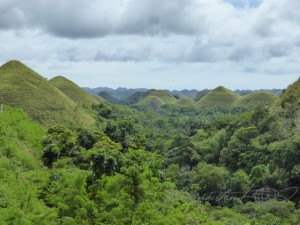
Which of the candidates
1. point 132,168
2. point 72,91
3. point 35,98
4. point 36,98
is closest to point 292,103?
point 36,98

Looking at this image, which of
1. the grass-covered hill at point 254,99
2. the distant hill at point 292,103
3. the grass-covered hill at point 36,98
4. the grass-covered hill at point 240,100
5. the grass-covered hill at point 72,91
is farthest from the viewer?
the grass-covered hill at point 240,100

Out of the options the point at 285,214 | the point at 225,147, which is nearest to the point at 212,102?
the point at 225,147

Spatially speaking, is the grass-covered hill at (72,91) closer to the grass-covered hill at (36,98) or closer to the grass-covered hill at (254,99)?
the grass-covered hill at (36,98)

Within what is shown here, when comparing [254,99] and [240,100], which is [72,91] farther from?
[254,99]

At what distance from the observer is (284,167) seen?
Result: 5256cm

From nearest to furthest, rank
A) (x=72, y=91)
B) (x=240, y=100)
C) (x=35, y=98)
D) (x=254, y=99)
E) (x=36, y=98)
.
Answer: (x=35, y=98), (x=36, y=98), (x=72, y=91), (x=254, y=99), (x=240, y=100)

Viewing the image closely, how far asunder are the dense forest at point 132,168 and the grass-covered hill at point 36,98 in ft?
0.63

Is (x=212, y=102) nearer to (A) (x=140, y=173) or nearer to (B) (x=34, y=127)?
(B) (x=34, y=127)

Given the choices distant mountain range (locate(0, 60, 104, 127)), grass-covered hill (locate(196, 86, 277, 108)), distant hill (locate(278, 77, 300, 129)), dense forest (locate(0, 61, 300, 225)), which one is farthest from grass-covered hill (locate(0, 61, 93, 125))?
grass-covered hill (locate(196, 86, 277, 108))

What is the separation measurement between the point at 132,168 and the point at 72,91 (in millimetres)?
123270

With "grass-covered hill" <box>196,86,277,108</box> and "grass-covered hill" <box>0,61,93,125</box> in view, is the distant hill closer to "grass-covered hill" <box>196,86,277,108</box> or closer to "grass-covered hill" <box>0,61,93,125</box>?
"grass-covered hill" <box>0,61,93,125</box>

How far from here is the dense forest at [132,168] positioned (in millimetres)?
20938

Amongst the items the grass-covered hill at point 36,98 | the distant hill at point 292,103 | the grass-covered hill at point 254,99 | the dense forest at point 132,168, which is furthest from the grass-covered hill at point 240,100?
the grass-covered hill at point 36,98

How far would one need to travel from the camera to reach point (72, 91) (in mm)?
140500
